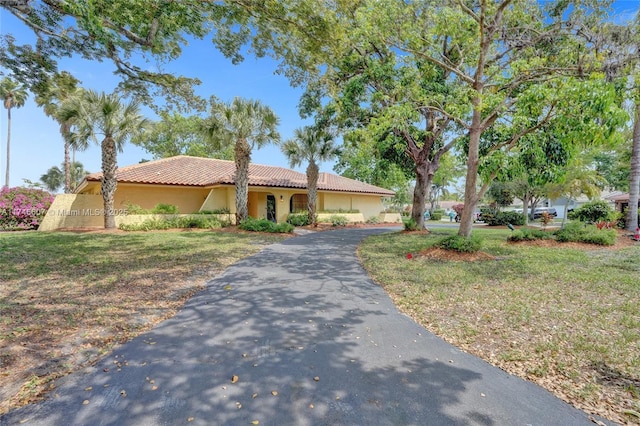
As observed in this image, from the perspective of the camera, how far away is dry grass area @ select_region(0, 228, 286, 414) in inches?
126

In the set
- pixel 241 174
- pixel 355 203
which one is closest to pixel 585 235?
pixel 241 174

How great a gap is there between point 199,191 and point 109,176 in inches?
253

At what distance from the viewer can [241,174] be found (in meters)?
16.7

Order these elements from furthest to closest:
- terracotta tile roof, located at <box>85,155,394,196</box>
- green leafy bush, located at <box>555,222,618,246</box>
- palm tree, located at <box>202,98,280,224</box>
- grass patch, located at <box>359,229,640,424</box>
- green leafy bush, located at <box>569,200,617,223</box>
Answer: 1. terracotta tile roof, located at <box>85,155,394,196</box>
2. palm tree, located at <box>202,98,280,224</box>
3. green leafy bush, located at <box>569,200,617,223</box>
4. green leafy bush, located at <box>555,222,618,246</box>
5. grass patch, located at <box>359,229,640,424</box>

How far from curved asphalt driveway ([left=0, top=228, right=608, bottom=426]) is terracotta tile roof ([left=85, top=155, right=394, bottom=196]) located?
52.4 ft

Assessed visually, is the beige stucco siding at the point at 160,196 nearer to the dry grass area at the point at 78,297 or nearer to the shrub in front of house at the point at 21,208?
the shrub in front of house at the point at 21,208

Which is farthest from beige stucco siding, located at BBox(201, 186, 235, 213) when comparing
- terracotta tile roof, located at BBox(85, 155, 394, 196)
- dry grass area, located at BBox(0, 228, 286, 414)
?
dry grass area, located at BBox(0, 228, 286, 414)

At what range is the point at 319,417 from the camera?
245 cm

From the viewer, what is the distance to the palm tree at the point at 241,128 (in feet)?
50.8

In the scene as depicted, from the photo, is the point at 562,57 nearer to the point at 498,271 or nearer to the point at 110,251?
the point at 498,271

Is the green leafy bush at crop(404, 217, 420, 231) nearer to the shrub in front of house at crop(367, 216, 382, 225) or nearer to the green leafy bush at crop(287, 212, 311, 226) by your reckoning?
the green leafy bush at crop(287, 212, 311, 226)

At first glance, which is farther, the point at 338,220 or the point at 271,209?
the point at 271,209

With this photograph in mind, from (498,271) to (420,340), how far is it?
15.8 ft

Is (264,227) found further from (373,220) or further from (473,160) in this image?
(373,220)
